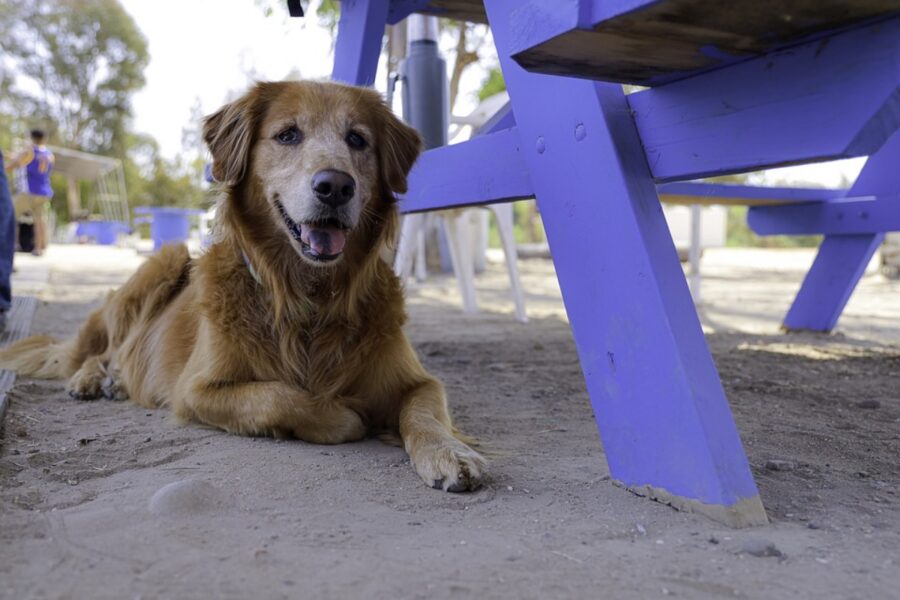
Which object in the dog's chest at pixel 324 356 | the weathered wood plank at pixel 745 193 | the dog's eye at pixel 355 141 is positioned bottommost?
the dog's chest at pixel 324 356

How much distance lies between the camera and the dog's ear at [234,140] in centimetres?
277

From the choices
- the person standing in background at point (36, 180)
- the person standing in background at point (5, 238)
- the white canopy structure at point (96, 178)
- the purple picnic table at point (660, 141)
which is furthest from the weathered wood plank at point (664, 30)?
the white canopy structure at point (96, 178)

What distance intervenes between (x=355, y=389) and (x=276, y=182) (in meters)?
0.77

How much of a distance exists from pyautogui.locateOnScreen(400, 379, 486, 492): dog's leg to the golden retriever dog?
1 cm

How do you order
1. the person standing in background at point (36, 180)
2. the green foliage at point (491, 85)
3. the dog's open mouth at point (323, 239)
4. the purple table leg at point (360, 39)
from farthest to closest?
the green foliage at point (491, 85)
the person standing in background at point (36, 180)
the purple table leg at point (360, 39)
the dog's open mouth at point (323, 239)

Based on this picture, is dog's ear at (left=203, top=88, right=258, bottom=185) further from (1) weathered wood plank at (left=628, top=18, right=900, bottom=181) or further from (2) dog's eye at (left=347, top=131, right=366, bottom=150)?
(1) weathered wood plank at (left=628, top=18, right=900, bottom=181)

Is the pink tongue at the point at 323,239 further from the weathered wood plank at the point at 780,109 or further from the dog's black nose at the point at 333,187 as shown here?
the weathered wood plank at the point at 780,109

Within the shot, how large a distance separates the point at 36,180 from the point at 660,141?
44.7 feet

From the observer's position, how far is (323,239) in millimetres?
2508

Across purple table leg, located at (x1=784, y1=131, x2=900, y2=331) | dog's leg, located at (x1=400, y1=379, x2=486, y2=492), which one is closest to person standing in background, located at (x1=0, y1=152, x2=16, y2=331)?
dog's leg, located at (x1=400, y1=379, x2=486, y2=492)

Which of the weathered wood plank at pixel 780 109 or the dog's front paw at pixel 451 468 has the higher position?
the weathered wood plank at pixel 780 109

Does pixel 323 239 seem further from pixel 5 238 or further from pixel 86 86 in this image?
pixel 86 86

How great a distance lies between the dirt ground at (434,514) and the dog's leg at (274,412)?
6cm

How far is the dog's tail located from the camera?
11.7 ft
